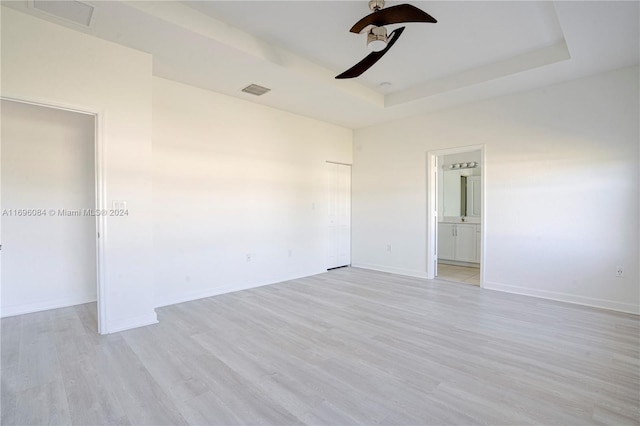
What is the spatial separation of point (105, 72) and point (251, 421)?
129 inches

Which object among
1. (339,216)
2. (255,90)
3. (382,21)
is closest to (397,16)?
(382,21)

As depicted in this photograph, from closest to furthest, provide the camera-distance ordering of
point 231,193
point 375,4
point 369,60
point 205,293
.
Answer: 1. point 375,4
2. point 369,60
3. point 205,293
4. point 231,193

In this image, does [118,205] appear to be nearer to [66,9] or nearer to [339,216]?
[66,9]

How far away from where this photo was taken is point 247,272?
15.7 feet

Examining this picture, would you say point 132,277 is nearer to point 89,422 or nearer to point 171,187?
point 171,187

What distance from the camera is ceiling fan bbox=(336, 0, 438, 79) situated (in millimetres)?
2283

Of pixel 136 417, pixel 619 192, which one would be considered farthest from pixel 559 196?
pixel 136 417

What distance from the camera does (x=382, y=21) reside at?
2.42 m

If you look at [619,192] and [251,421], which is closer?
[251,421]

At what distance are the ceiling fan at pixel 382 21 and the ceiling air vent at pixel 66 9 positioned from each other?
7.11ft

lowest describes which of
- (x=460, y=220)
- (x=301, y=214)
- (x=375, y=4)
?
(x=460, y=220)

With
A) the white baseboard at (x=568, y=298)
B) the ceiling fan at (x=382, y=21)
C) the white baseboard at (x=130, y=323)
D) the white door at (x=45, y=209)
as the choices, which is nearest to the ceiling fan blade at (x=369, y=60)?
the ceiling fan at (x=382, y=21)

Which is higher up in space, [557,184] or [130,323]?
[557,184]

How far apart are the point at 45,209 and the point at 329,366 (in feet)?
12.7
